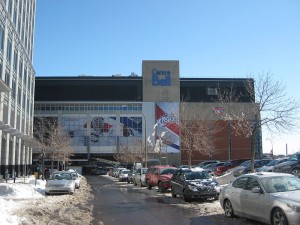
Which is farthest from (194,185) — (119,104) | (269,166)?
(119,104)

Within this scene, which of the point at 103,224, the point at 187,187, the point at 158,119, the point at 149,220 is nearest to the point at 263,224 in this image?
the point at 149,220

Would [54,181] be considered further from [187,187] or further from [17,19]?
[17,19]

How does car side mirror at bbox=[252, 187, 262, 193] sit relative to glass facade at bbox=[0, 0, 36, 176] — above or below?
below

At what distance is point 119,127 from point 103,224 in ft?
272

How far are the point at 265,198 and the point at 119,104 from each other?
8473cm

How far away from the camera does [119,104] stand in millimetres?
95062

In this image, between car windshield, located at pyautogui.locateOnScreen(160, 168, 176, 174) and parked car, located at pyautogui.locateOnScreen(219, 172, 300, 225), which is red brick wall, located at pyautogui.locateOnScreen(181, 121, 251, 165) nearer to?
car windshield, located at pyautogui.locateOnScreen(160, 168, 176, 174)

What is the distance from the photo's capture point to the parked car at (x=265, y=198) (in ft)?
33.1

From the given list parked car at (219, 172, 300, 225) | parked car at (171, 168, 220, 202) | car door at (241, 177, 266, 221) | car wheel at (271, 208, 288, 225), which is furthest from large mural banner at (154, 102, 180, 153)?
car wheel at (271, 208, 288, 225)

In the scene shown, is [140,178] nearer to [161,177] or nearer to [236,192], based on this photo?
[161,177]

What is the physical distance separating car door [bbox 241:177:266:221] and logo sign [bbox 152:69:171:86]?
8147 centimetres

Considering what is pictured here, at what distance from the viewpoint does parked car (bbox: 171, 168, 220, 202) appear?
18547 millimetres

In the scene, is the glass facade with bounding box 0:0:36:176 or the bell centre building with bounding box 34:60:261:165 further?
Result: the bell centre building with bounding box 34:60:261:165

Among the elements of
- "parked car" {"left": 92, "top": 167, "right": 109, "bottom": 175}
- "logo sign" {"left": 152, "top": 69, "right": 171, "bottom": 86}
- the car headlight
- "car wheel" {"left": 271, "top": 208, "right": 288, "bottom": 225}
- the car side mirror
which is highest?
"logo sign" {"left": 152, "top": 69, "right": 171, "bottom": 86}
